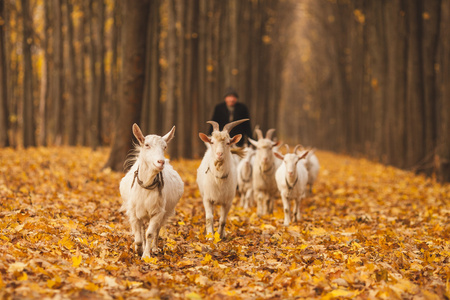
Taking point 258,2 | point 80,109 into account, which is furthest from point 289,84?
point 80,109

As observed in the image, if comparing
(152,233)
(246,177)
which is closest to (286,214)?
(246,177)

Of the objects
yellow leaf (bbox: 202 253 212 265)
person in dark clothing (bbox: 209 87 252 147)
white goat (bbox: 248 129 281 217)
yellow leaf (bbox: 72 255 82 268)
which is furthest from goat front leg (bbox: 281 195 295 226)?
yellow leaf (bbox: 72 255 82 268)

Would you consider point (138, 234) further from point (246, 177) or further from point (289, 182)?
point (246, 177)

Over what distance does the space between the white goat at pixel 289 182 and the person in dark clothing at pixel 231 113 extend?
4.79 feet

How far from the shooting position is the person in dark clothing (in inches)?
456

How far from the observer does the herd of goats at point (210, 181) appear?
6.90 metres

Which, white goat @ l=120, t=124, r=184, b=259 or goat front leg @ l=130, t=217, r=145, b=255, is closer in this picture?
white goat @ l=120, t=124, r=184, b=259

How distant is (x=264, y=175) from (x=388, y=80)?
55.8 ft

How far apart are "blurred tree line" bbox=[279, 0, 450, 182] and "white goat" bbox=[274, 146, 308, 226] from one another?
7.61 metres

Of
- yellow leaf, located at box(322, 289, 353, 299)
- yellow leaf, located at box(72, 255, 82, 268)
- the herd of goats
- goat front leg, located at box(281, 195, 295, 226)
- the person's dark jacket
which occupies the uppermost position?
the person's dark jacket

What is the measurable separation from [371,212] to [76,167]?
9562 millimetres

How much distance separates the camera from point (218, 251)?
7.46 m

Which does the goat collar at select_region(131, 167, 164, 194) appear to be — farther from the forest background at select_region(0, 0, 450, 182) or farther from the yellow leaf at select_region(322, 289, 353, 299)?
the forest background at select_region(0, 0, 450, 182)

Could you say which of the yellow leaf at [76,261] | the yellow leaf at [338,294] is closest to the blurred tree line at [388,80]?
the yellow leaf at [338,294]
